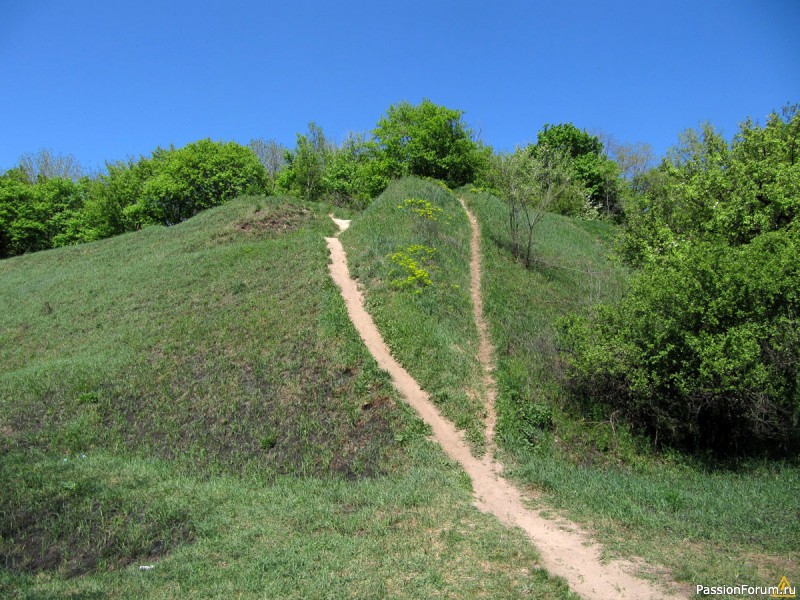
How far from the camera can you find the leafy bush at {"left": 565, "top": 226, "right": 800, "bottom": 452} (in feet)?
33.6

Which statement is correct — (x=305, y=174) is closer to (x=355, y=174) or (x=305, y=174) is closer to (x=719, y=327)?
(x=355, y=174)

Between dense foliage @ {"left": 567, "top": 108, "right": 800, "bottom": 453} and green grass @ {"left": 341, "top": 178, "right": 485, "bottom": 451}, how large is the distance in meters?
2.86

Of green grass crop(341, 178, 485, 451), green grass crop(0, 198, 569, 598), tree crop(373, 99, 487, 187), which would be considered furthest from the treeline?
green grass crop(0, 198, 569, 598)

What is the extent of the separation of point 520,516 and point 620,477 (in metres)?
2.67

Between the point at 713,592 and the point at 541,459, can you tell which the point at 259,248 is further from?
the point at 713,592

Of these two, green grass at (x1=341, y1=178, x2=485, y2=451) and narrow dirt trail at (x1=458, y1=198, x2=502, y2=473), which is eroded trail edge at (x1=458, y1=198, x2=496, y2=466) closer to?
narrow dirt trail at (x1=458, y1=198, x2=502, y2=473)

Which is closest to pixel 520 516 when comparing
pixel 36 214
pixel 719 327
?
pixel 719 327

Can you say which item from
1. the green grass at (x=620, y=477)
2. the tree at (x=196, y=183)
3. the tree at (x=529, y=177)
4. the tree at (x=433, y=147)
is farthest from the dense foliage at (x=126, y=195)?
the green grass at (x=620, y=477)

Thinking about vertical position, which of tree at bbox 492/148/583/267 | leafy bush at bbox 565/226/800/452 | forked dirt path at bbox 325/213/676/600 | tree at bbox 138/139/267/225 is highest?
tree at bbox 138/139/267/225

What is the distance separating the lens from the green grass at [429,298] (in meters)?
13.4

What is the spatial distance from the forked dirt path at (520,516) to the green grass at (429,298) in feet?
1.00

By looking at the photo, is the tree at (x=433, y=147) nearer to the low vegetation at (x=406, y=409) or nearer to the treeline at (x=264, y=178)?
the treeline at (x=264, y=178)

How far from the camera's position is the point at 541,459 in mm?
11148

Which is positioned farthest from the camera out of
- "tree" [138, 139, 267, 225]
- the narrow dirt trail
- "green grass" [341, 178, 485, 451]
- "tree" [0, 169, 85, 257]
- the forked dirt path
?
"tree" [0, 169, 85, 257]
